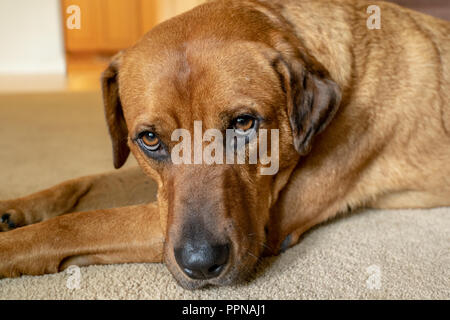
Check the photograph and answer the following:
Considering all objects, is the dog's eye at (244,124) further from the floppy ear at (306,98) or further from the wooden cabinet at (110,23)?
the wooden cabinet at (110,23)

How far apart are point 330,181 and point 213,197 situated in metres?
0.71

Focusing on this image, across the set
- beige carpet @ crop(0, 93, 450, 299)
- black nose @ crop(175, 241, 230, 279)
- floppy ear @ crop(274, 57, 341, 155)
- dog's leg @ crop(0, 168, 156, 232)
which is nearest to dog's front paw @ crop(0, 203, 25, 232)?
dog's leg @ crop(0, 168, 156, 232)

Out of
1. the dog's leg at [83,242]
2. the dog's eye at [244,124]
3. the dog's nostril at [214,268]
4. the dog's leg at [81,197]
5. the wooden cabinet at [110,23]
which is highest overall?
the dog's eye at [244,124]

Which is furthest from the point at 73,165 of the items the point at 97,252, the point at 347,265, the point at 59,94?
the point at 59,94

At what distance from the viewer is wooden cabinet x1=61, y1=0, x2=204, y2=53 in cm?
1244

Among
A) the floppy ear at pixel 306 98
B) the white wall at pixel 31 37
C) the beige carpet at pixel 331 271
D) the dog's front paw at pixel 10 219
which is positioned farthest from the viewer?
the white wall at pixel 31 37

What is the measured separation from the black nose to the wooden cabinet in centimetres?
1113

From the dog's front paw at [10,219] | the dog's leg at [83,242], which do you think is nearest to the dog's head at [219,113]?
the dog's leg at [83,242]

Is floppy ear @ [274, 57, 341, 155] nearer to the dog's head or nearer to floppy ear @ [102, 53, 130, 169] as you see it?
the dog's head

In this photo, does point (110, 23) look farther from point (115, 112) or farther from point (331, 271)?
point (331, 271)

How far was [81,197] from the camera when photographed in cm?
230

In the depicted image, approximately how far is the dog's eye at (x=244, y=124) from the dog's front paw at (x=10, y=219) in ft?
3.36

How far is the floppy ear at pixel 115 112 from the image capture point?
6.63ft
